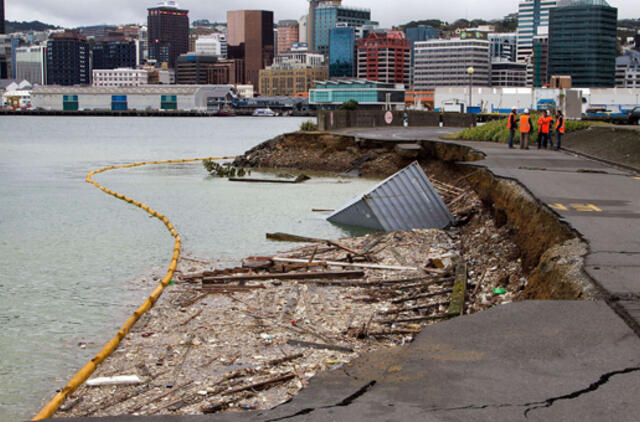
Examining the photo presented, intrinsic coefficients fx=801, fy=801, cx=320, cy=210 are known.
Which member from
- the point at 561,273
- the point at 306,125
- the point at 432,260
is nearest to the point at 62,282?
the point at 432,260

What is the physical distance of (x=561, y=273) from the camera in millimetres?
9688

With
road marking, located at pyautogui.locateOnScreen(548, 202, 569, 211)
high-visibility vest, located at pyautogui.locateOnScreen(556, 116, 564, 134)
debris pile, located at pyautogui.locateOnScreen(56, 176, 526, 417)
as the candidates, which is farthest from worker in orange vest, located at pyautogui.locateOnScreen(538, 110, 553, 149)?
road marking, located at pyautogui.locateOnScreen(548, 202, 569, 211)

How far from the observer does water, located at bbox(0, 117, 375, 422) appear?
1063 cm

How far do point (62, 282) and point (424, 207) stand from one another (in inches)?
403

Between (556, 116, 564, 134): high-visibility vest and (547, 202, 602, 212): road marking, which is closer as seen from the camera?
(547, 202, 602, 212): road marking

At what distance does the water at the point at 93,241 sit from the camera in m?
10.6

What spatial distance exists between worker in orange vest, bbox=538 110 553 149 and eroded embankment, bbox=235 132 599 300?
3.01 m

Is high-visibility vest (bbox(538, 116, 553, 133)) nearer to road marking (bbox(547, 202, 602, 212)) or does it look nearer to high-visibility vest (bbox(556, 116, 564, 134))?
high-visibility vest (bbox(556, 116, 564, 134))

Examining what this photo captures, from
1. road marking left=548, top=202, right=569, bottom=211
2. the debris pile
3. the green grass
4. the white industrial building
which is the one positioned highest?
the white industrial building

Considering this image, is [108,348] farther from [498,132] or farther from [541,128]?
[498,132]

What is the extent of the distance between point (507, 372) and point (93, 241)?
1537 centimetres

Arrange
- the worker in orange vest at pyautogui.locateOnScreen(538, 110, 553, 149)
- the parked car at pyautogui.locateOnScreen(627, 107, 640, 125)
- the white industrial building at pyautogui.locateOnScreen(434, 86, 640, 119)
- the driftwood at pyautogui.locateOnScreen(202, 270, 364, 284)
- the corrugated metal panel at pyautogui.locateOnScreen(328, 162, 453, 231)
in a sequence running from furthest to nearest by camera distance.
A: the white industrial building at pyautogui.locateOnScreen(434, 86, 640, 119) < the parked car at pyautogui.locateOnScreen(627, 107, 640, 125) < the worker in orange vest at pyautogui.locateOnScreen(538, 110, 553, 149) < the corrugated metal panel at pyautogui.locateOnScreen(328, 162, 453, 231) < the driftwood at pyautogui.locateOnScreen(202, 270, 364, 284)

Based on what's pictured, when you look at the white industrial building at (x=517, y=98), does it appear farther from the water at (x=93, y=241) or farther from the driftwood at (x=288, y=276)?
the driftwood at (x=288, y=276)

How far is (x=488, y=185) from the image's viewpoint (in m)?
21.1
